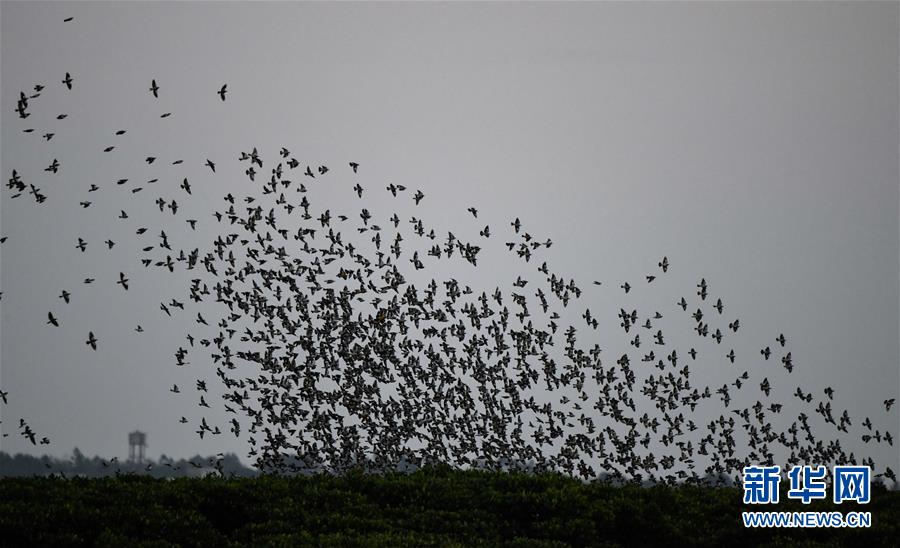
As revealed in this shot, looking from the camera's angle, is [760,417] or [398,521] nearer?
[398,521]

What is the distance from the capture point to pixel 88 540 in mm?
28750

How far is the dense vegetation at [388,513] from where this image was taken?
29219 millimetres

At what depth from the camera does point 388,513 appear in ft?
106

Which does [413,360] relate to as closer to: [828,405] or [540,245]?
[540,245]

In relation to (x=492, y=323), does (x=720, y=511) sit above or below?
below

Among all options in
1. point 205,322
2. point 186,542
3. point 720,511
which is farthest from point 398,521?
point 205,322

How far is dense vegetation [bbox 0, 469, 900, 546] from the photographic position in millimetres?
29219

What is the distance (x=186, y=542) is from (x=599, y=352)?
96.4 ft

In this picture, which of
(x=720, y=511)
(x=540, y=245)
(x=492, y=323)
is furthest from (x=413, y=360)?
(x=720, y=511)

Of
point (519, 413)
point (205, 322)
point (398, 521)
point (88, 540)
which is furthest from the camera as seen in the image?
point (519, 413)

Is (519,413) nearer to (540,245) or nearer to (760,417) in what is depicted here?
(540,245)

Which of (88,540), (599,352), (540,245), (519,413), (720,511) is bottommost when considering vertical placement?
(88,540)

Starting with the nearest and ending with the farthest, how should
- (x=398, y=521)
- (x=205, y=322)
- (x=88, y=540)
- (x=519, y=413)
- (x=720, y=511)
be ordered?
(x=88, y=540) → (x=398, y=521) → (x=720, y=511) → (x=205, y=322) → (x=519, y=413)

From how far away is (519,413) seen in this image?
173ft
